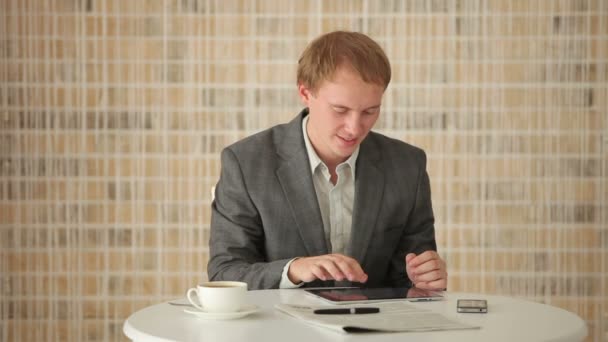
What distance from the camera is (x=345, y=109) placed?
6.95ft

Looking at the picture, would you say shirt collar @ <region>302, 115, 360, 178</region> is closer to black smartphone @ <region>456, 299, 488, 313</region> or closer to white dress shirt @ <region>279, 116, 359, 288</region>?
white dress shirt @ <region>279, 116, 359, 288</region>

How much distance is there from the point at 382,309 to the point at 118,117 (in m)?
2.06

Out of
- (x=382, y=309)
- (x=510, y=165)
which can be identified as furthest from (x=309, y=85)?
(x=510, y=165)

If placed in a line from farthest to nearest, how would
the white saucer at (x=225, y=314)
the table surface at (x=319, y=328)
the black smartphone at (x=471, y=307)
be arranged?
the black smartphone at (x=471, y=307), the white saucer at (x=225, y=314), the table surface at (x=319, y=328)

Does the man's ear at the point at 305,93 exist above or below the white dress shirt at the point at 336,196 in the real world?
above

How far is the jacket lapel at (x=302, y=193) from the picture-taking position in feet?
7.13

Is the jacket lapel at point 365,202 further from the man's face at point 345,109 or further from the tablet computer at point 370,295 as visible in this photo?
the tablet computer at point 370,295

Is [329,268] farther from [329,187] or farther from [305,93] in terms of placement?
[305,93]

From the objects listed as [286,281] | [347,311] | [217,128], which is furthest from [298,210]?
[217,128]

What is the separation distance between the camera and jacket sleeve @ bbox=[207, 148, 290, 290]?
2.13 m

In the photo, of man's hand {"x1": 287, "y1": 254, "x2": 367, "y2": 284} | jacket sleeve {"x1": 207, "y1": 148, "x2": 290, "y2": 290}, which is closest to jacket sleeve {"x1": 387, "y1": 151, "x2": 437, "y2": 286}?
jacket sleeve {"x1": 207, "y1": 148, "x2": 290, "y2": 290}

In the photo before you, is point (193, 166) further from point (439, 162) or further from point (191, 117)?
point (439, 162)

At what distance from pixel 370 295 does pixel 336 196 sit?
0.49 metres

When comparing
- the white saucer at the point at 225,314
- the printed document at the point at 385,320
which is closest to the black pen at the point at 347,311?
the printed document at the point at 385,320
